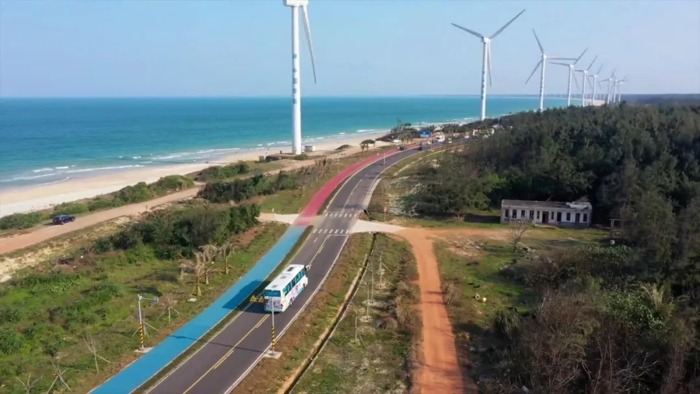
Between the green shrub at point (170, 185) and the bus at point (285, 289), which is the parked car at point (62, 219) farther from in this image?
the bus at point (285, 289)

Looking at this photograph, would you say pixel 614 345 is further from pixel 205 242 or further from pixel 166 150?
pixel 166 150

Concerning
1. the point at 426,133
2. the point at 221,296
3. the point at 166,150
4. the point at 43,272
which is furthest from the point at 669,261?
the point at 166,150

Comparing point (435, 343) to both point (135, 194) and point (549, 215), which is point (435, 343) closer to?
point (549, 215)

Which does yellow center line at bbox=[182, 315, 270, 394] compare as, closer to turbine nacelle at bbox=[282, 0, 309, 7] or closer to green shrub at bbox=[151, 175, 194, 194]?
green shrub at bbox=[151, 175, 194, 194]

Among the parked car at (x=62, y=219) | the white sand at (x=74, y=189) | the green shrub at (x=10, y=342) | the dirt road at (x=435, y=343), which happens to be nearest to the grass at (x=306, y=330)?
the dirt road at (x=435, y=343)

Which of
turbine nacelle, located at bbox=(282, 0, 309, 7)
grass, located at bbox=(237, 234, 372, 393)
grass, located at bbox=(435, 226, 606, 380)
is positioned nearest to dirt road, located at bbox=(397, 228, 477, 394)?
grass, located at bbox=(435, 226, 606, 380)
